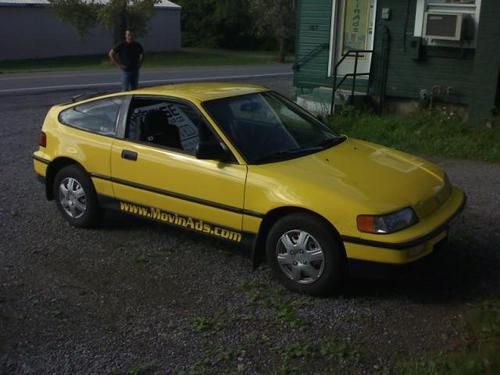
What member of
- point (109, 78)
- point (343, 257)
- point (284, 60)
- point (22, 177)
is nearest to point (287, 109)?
point (343, 257)

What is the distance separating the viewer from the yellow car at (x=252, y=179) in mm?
4805

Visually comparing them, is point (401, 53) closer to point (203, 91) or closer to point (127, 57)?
point (127, 57)

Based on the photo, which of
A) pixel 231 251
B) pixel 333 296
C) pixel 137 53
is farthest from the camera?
pixel 137 53

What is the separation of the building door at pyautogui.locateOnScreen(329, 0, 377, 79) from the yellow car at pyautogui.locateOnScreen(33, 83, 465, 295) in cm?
720

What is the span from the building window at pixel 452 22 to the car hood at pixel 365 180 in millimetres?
6089

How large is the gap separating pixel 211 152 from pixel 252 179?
0.42 metres

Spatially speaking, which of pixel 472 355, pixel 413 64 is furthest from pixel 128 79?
pixel 472 355

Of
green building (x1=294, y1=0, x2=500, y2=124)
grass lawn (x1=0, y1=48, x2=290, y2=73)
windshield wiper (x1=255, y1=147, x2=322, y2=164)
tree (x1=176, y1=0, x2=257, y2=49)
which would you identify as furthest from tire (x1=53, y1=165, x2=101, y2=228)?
tree (x1=176, y1=0, x2=257, y2=49)

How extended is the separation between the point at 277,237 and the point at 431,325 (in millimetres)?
1254

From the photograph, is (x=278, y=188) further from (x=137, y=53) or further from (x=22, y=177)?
(x=137, y=53)

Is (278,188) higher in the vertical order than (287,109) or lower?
lower

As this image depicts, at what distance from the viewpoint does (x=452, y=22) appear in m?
11.0

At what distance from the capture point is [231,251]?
5938mm

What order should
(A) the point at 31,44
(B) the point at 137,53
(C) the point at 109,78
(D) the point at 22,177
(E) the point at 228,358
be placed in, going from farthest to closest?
(A) the point at 31,44
(C) the point at 109,78
(B) the point at 137,53
(D) the point at 22,177
(E) the point at 228,358
